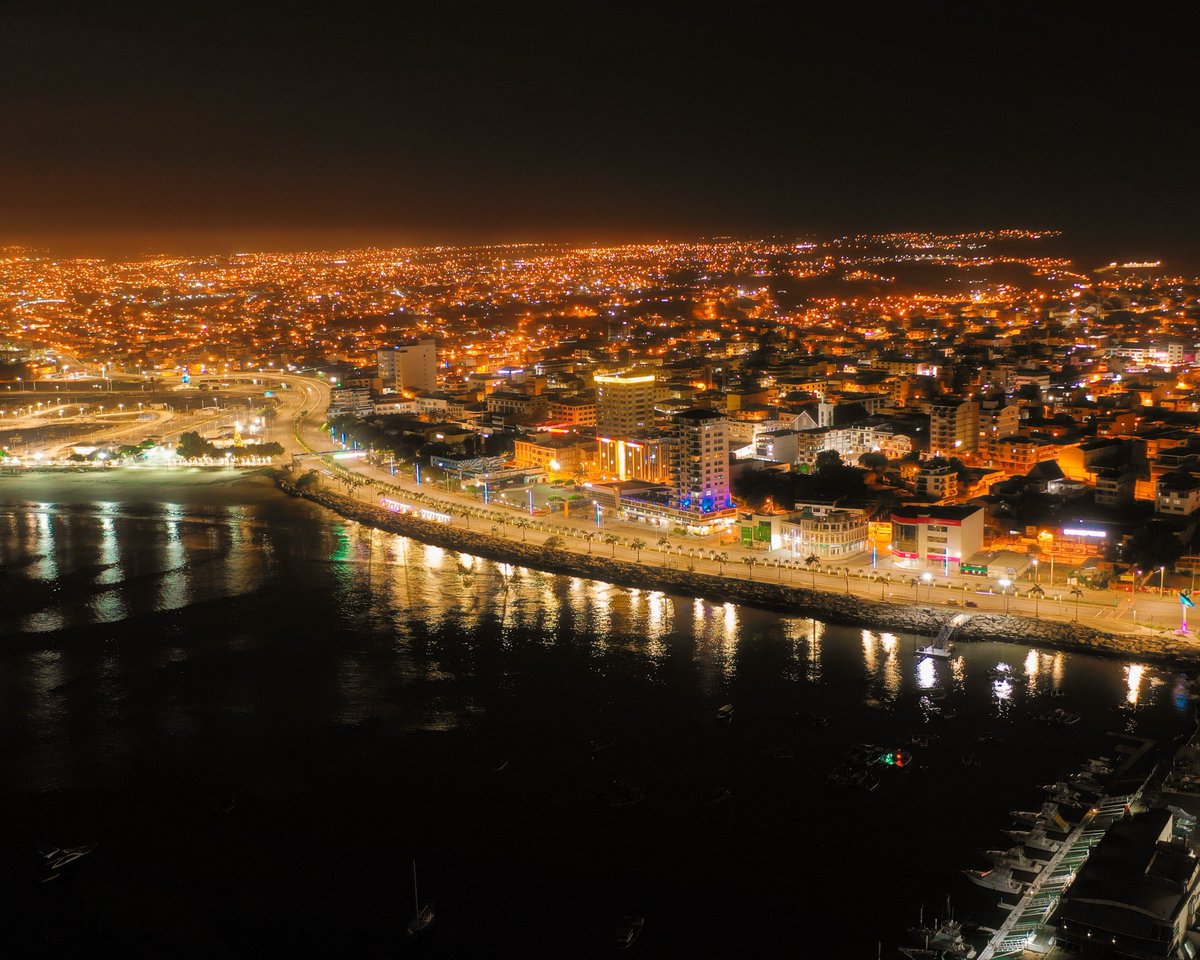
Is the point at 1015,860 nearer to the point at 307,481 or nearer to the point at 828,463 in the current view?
the point at 828,463

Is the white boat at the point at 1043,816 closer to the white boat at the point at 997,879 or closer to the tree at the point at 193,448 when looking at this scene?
the white boat at the point at 997,879

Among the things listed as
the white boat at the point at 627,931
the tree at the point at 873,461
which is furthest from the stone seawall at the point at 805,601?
the tree at the point at 873,461

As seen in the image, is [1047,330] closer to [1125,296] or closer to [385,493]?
[1125,296]

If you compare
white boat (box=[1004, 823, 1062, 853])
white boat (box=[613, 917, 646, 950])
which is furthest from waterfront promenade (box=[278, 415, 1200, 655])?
white boat (box=[613, 917, 646, 950])

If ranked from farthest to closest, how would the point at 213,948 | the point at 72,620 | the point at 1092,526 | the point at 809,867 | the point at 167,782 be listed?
the point at 1092,526 < the point at 72,620 < the point at 167,782 < the point at 809,867 < the point at 213,948

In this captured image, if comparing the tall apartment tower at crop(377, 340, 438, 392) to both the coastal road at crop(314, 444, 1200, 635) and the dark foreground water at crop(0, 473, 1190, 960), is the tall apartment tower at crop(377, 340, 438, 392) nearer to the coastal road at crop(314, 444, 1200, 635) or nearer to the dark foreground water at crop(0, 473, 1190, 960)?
the coastal road at crop(314, 444, 1200, 635)

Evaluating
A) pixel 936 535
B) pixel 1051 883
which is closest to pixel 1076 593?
pixel 936 535

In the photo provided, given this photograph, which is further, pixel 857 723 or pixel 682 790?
pixel 857 723

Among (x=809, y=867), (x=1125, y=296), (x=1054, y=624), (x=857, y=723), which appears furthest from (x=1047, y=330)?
(x=809, y=867)
